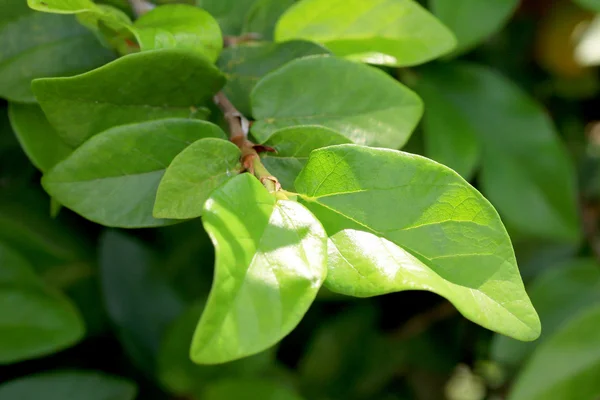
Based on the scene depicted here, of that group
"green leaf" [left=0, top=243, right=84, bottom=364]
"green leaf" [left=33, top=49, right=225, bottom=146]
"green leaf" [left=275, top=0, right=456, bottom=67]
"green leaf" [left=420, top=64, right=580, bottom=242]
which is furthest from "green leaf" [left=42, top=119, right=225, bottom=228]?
"green leaf" [left=420, top=64, right=580, bottom=242]

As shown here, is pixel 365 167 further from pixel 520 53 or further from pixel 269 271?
pixel 520 53

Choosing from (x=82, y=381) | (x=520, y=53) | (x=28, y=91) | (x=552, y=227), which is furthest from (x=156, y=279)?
(x=520, y=53)

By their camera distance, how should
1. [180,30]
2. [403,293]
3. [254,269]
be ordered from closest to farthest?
[254,269]
[180,30]
[403,293]

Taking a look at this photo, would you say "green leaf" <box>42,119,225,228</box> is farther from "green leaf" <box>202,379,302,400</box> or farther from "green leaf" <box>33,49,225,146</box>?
"green leaf" <box>202,379,302,400</box>

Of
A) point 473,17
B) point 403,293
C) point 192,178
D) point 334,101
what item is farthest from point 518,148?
point 192,178

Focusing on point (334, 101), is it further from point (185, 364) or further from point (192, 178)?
point (185, 364)

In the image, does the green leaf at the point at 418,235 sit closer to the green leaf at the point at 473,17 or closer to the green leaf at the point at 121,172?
the green leaf at the point at 121,172

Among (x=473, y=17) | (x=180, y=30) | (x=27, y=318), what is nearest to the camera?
(x=180, y=30)
